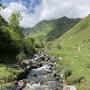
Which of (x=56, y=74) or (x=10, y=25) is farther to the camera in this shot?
(x=10, y=25)

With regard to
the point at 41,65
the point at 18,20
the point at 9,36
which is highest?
the point at 18,20

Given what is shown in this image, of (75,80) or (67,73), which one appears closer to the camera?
(75,80)

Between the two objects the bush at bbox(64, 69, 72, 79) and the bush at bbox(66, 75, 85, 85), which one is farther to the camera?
the bush at bbox(64, 69, 72, 79)

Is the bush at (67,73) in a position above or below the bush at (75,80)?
above

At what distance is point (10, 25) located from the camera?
11481cm

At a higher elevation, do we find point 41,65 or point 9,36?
point 9,36

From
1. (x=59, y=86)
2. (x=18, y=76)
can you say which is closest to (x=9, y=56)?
(x=18, y=76)

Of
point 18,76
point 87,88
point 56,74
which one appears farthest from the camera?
point 56,74

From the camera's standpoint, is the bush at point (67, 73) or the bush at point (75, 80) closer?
the bush at point (75, 80)

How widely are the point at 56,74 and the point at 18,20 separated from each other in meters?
46.5

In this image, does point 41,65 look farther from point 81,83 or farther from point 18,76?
point 81,83

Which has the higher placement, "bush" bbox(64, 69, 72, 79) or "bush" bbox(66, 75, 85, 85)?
"bush" bbox(64, 69, 72, 79)

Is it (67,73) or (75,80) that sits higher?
(67,73)

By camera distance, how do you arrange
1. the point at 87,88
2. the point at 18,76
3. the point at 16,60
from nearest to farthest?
the point at 87,88, the point at 18,76, the point at 16,60
